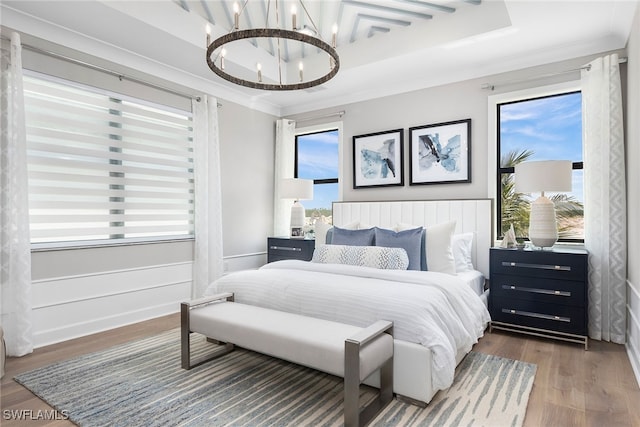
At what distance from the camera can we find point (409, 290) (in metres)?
2.29

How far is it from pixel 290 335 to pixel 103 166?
2542 mm

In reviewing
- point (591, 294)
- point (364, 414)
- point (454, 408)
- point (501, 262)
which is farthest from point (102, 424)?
point (591, 294)

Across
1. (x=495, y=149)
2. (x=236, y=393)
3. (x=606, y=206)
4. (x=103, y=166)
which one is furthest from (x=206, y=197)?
(x=606, y=206)

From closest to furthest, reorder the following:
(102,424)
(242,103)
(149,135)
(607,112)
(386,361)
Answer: (102,424) < (386,361) < (607,112) < (149,135) < (242,103)

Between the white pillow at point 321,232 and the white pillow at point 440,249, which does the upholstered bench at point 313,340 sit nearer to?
the white pillow at point 440,249

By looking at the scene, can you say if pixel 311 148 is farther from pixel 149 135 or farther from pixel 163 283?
pixel 163 283

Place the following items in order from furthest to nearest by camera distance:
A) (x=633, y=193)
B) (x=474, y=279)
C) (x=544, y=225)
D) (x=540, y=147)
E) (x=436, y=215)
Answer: (x=436, y=215), (x=540, y=147), (x=474, y=279), (x=544, y=225), (x=633, y=193)

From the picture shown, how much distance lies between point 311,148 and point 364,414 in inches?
157

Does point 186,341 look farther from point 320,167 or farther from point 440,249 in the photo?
point 320,167

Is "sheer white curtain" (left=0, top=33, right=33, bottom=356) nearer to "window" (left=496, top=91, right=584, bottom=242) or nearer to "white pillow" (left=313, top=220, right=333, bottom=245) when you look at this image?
"white pillow" (left=313, top=220, right=333, bottom=245)

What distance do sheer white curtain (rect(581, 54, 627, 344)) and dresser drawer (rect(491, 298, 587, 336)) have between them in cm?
34

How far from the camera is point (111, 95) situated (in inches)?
134

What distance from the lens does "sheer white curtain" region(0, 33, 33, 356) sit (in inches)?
106

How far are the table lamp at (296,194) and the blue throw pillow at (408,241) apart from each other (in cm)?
157
